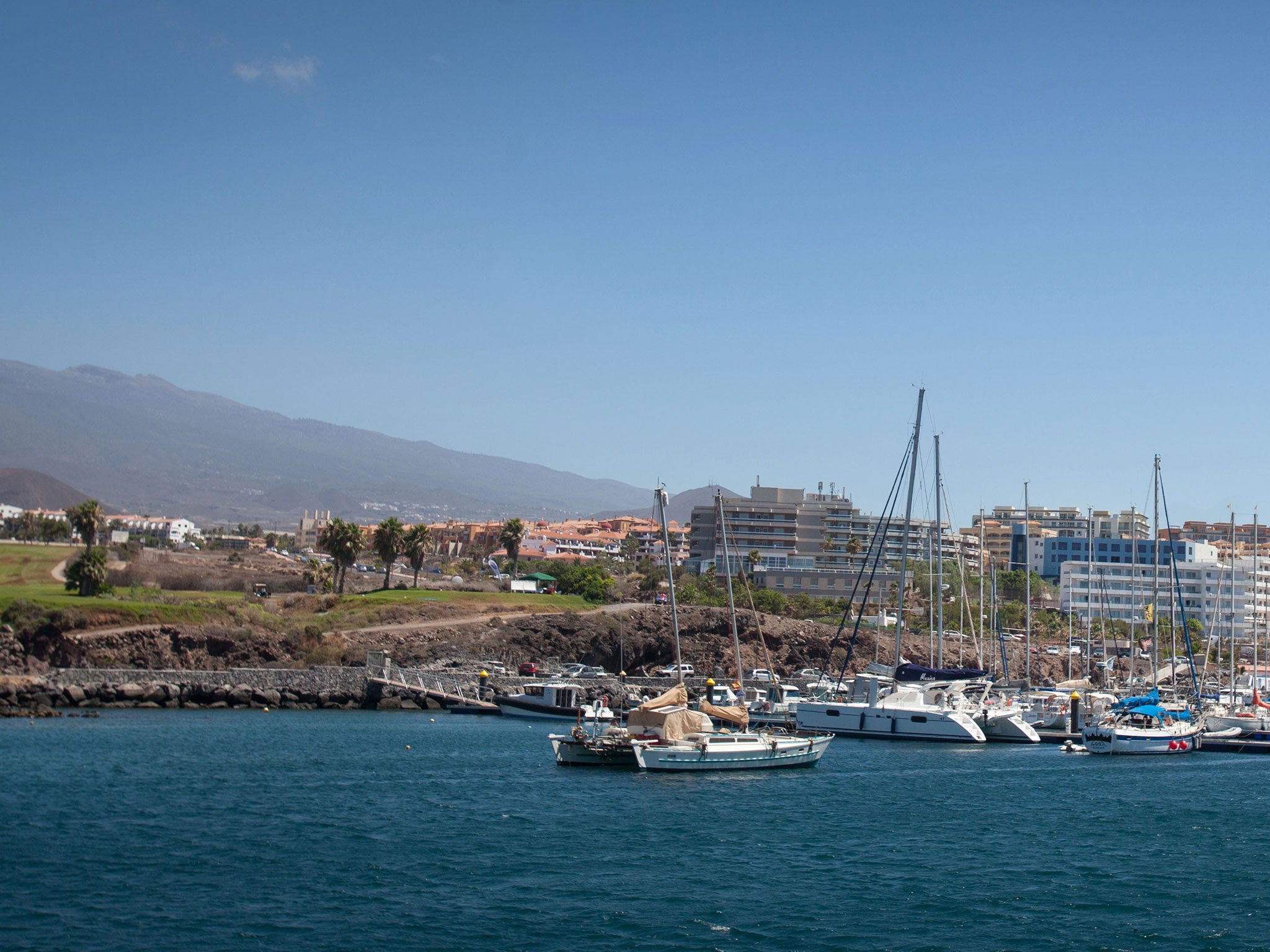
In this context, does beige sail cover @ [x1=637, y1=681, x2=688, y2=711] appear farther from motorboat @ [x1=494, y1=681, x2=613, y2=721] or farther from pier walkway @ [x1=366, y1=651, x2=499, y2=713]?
pier walkway @ [x1=366, y1=651, x2=499, y2=713]

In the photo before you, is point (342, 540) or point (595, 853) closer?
point (595, 853)

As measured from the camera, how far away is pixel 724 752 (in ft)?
149

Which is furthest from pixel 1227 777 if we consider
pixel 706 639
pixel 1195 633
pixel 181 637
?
pixel 1195 633

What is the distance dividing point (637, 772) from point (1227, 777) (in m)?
24.5

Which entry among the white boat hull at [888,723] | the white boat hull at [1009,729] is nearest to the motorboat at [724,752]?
the white boat hull at [888,723]

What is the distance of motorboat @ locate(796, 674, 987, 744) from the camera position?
193 ft

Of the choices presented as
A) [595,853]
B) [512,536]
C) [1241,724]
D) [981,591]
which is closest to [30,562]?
[512,536]

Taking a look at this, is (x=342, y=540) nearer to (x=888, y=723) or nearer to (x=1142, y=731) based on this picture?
(x=888, y=723)

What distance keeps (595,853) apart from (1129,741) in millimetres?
36287

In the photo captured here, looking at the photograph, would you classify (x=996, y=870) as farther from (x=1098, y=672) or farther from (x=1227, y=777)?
(x=1098, y=672)

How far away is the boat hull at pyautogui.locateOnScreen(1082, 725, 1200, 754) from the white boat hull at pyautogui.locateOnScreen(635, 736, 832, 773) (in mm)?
17297

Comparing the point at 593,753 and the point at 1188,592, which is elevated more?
the point at 1188,592

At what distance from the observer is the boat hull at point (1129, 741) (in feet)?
190

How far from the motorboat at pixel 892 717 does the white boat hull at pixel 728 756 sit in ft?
40.8
